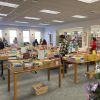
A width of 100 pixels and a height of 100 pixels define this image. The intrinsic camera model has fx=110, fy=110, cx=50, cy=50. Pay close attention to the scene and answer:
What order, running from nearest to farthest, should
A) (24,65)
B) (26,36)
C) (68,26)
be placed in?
(24,65) → (68,26) → (26,36)

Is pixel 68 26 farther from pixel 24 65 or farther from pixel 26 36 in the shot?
pixel 24 65

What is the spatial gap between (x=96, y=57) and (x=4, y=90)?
3175mm

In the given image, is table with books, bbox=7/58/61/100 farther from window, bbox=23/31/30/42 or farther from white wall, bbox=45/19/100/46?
window, bbox=23/31/30/42

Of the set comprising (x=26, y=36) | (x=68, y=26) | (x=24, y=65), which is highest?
(x=68, y=26)

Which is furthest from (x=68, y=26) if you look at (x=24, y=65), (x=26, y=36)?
(x=24, y=65)

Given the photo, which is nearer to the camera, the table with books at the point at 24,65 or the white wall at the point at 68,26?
the table with books at the point at 24,65

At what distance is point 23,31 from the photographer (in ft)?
50.5

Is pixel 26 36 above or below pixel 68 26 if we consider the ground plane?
below

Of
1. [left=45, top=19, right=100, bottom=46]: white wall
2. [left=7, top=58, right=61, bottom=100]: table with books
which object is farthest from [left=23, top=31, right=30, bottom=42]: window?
[left=7, top=58, right=61, bottom=100]: table with books

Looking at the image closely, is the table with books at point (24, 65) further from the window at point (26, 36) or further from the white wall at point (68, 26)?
the window at point (26, 36)

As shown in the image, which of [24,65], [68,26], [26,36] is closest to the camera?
[24,65]

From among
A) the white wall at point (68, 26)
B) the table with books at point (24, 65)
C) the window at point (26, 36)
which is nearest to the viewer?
the table with books at point (24, 65)

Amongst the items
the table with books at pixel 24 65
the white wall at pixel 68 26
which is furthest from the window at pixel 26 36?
the table with books at pixel 24 65

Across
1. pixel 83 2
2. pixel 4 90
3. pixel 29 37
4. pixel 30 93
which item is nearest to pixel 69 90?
Answer: pixel 30 93
